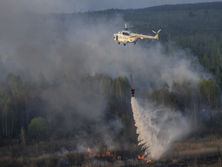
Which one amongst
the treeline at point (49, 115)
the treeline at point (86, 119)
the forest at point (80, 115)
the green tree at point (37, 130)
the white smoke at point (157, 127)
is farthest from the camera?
the treeline at point (86, 119)

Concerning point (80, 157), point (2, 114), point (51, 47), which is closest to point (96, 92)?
point (2, 114)

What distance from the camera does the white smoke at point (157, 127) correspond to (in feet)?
224

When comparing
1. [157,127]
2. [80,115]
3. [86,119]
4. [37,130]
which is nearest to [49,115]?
[80,115]

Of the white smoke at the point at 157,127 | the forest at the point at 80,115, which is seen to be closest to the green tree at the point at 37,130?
the forest at the point at 80,115

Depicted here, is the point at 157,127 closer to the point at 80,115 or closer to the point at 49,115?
the point at 80,115

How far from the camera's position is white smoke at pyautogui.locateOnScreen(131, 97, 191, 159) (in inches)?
2692

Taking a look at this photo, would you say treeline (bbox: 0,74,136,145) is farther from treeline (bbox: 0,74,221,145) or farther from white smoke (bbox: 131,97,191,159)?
white smoke (bbox: 131,97,191,159)

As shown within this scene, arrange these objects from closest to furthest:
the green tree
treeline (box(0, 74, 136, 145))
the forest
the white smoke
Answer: the white smoke, the forest, the green tree, treeline (box(0, 74, 136, 145))

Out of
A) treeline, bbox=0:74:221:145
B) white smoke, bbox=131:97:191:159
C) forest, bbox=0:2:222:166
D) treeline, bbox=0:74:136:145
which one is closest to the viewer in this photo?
white smoke, bbox=131:97:191:159

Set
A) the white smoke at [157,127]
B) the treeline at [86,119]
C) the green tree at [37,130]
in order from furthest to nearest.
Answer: the treeline at [86,119] → the green tree at [37,130] → the white smoke at [157,127]

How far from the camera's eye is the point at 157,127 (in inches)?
3036

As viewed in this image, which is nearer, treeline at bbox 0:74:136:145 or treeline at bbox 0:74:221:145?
treeline at bbox 0:74:136:145

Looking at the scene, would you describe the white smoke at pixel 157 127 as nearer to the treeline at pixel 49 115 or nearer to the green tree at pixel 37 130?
the treeline at pixel 49 115

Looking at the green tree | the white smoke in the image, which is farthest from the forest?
the white smoke
